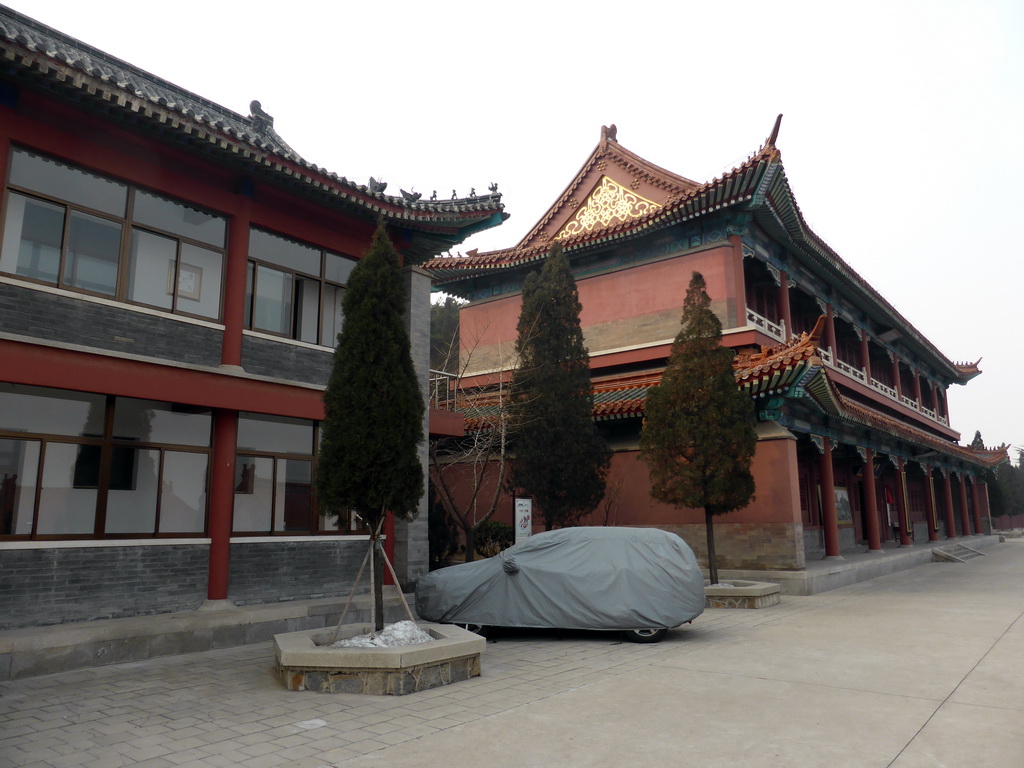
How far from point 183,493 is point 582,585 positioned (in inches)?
200

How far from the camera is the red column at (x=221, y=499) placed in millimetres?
9086

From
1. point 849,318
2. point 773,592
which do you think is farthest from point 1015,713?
point 849,318

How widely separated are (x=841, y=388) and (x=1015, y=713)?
58.0ft

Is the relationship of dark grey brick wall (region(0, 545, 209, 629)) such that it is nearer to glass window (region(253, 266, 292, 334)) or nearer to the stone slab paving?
the stone slab paving

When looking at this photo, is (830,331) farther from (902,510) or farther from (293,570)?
(293,570)

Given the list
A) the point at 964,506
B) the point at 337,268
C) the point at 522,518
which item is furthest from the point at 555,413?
the point at 964,506

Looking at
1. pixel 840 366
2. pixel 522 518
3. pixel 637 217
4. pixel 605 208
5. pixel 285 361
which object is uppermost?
pixel 605 208

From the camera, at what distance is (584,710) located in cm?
565

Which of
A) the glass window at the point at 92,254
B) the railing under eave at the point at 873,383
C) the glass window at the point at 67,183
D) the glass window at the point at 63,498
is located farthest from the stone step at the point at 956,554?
the glass window at the point at 67,183

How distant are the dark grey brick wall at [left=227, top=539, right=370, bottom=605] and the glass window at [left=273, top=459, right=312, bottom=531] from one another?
30 centimetres

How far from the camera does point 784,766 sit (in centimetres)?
434

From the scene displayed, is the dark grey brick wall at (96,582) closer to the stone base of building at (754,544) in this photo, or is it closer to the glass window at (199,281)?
the glass window at (199,281)

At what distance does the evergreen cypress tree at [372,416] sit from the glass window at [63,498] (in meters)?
3.03

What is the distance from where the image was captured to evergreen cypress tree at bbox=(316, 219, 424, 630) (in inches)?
286
